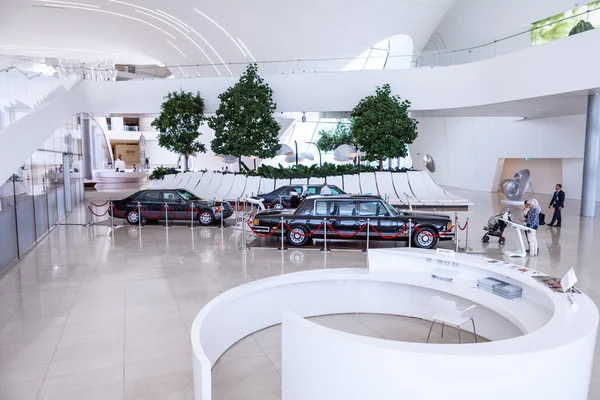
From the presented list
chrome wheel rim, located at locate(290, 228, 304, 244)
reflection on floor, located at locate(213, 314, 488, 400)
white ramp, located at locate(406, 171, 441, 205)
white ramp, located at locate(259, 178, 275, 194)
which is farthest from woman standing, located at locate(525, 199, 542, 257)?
white ramp, located at locate(259, 178, 275, 194)

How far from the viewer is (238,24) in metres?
30.4

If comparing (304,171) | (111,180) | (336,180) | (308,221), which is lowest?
(308,221)

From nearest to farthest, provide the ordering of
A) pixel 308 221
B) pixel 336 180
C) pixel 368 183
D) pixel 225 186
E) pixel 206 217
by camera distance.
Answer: pixel 308 221
pixel 206 217
pixel 368 183
pixel 336 180
pixel 225 186

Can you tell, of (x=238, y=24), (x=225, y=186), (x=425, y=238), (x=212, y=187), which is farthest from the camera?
(x=238, y=24)

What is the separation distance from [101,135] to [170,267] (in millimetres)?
37953

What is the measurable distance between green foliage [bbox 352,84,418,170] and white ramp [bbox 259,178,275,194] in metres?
5.02

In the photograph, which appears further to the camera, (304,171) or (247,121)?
(247,121)

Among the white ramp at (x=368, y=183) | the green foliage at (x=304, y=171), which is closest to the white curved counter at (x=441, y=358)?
the white ramp at (x=368, y=183)

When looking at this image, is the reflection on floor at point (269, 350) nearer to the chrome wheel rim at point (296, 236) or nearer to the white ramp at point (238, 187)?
the chrome wheel rim at point (296, 236)

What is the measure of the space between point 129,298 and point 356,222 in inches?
236

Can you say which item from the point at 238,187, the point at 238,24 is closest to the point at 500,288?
the point at 238,187

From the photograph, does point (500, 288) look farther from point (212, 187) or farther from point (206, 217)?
point (212, 187)

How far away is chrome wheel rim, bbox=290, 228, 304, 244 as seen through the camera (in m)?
12.0

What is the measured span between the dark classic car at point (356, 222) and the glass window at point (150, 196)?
5389 millimetres
